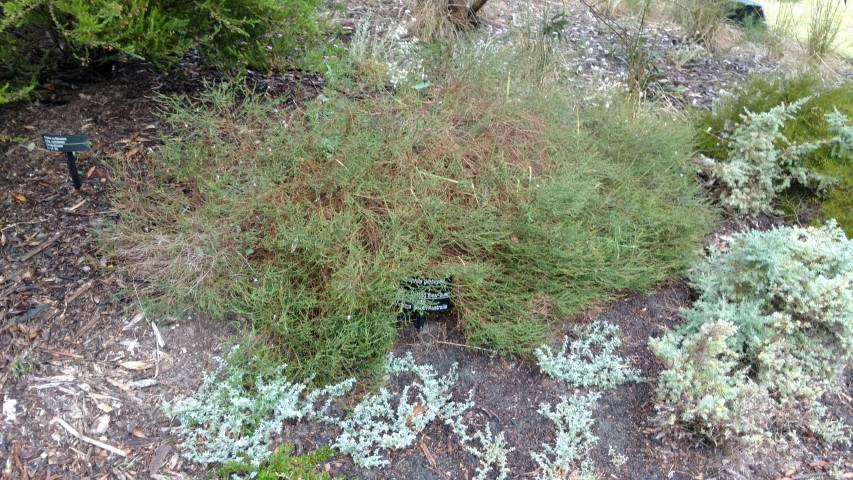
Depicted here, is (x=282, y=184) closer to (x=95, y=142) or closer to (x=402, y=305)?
(x=402, y=305)

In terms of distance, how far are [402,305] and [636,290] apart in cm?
130

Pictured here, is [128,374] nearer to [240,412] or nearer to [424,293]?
[240,412]

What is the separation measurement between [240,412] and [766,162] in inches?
128

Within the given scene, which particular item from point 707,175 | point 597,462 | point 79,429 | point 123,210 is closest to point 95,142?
point 123,210

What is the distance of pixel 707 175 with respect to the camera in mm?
3994

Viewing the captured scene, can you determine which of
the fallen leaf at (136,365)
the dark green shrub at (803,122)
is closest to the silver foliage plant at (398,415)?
the fallen leaf at (136,365)

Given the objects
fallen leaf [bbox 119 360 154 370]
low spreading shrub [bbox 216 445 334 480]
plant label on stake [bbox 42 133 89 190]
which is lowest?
fallen leaf [bbox 119 360 154 370]

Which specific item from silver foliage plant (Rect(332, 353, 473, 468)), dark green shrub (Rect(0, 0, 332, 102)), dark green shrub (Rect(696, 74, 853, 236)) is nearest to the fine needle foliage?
silver foliage plant (Rect(332, 353, 473, 468))

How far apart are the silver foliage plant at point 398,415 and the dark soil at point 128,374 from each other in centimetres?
5

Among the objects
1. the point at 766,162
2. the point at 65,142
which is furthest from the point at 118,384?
the point at 766,162

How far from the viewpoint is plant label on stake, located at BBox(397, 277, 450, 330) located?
2.57 m

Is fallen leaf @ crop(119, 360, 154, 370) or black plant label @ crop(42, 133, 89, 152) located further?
black plant label @ crop(42, 133, 89, 152)

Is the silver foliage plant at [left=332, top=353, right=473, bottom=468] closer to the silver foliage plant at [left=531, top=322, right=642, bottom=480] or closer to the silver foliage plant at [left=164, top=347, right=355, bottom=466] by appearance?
the silver foliage plant at [left=164, top=347, right=355, bottom=466]

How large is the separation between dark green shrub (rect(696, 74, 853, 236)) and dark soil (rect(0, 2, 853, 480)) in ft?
4.37
